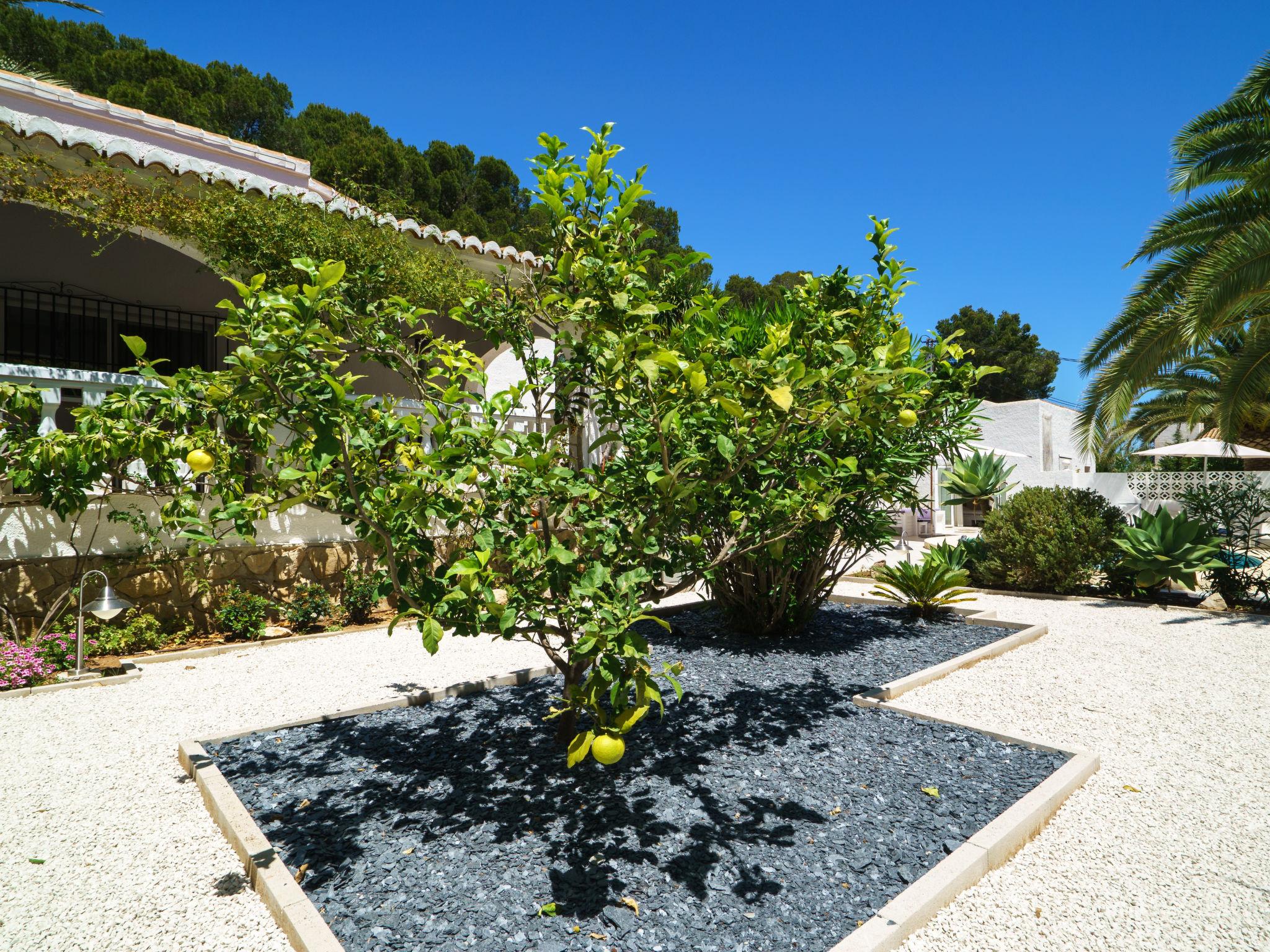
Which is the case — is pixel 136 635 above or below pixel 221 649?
above

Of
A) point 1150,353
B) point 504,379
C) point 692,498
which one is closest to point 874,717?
point 692,498

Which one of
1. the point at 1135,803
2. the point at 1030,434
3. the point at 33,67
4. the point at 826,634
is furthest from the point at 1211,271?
the point at 1030,434

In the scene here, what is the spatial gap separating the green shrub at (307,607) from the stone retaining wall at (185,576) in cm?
Answer: 9

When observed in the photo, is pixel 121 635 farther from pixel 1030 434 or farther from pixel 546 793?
pixel 1030 434

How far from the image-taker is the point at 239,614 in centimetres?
603

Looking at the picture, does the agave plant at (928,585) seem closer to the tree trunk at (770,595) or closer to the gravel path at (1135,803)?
the gravel path at (1135,803)

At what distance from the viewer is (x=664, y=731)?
3.67 m

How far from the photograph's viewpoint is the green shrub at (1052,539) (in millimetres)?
8627

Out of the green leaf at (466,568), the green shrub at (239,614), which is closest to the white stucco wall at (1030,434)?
the green shrub at (239,614)

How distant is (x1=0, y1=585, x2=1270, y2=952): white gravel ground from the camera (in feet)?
7.47

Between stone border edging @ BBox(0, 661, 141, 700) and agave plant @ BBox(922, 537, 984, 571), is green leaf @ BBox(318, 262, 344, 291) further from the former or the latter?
agave plant @ BBox(922, 537, 984, 571)

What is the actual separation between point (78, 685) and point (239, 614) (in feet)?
4.46

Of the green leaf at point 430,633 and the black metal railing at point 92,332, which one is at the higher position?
the black metal railing at point 92,332

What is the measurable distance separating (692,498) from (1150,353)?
930 cm
